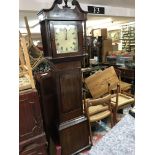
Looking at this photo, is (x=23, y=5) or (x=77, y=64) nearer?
(x=77, y=64)

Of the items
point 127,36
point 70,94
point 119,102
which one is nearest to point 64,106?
point 70,94

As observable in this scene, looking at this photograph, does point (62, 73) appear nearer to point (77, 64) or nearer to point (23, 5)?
point (77, 64)

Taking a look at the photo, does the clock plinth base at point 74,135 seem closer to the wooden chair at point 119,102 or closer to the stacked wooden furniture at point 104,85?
the wooden chair at point 119,102

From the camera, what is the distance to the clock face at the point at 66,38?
88.3 inches

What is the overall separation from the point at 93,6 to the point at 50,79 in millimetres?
2746

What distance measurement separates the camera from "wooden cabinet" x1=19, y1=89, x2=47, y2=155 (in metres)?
1.71

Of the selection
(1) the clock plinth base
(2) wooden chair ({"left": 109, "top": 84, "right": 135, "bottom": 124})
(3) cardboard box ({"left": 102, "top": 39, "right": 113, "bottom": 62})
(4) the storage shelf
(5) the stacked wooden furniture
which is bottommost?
(1) the clock plinth base

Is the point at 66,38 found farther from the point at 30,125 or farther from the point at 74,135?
the point at 74,135

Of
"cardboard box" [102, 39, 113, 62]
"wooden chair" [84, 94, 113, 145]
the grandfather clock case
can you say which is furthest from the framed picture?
the grandfather clock case

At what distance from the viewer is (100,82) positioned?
3.66 meters

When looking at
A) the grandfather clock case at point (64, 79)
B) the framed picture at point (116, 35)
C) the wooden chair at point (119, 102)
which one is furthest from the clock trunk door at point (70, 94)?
the framed picture at point (116, 35)

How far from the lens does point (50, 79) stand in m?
2.50

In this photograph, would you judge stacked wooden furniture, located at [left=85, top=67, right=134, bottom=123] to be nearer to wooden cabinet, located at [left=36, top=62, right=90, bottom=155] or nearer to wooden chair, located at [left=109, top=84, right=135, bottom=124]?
wooden chair, located at [left=109, top=84, right=135, bottom=124]
